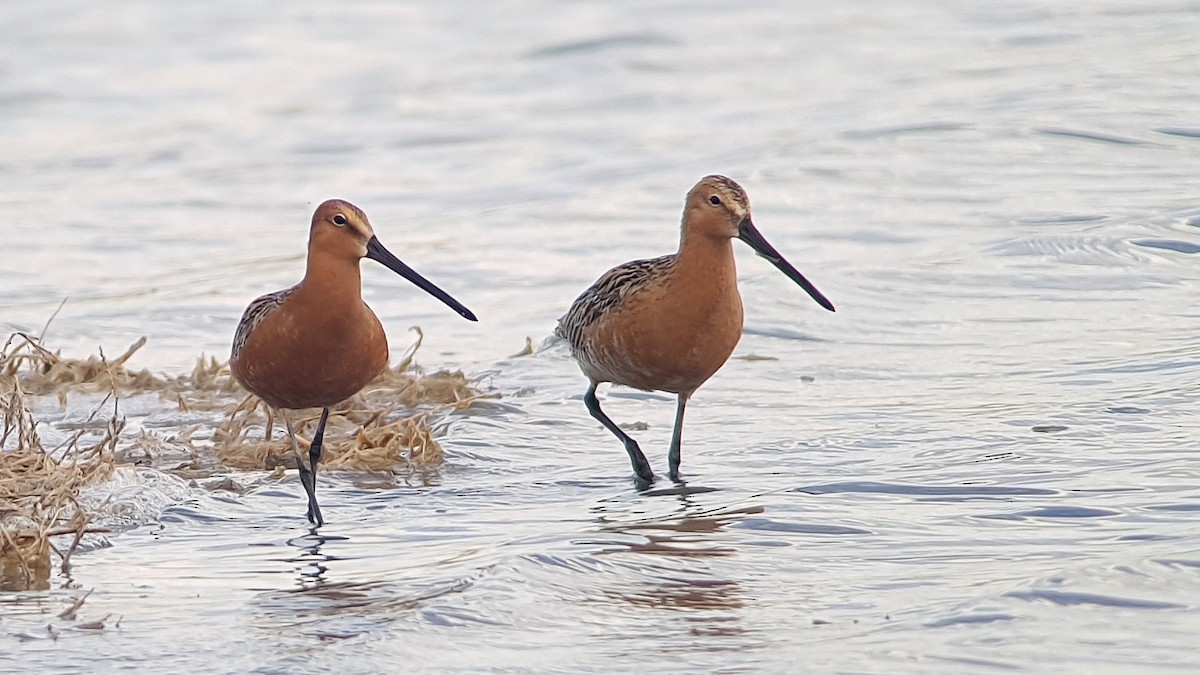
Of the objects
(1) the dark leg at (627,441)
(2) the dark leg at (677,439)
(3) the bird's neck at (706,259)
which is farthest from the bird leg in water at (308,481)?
(3) the bird's neck at (706,259)

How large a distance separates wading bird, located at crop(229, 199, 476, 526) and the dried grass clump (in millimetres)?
617

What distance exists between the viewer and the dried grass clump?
5.69 m

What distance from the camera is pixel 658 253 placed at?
1209 centimetres

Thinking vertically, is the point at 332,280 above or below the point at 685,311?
above

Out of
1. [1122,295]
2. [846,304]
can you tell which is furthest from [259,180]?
[1122,295]

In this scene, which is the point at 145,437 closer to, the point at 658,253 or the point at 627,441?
the point at 627,441

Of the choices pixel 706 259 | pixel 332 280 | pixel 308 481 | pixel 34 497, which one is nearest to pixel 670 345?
pixel 706 259

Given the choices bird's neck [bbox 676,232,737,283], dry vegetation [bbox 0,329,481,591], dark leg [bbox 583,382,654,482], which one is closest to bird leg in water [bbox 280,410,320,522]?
dry vegetation [bbox 0,329,481,591]

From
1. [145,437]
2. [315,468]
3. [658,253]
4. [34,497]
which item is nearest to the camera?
[34,497]

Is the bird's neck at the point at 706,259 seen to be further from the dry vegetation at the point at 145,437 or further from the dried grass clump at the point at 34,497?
the dried grass clump at the point at 34,497

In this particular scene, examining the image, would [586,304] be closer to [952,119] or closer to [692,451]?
[692,451]

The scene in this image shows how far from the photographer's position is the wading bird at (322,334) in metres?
6.77

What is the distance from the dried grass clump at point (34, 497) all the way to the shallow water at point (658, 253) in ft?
0.40

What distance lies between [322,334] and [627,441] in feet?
4.67
